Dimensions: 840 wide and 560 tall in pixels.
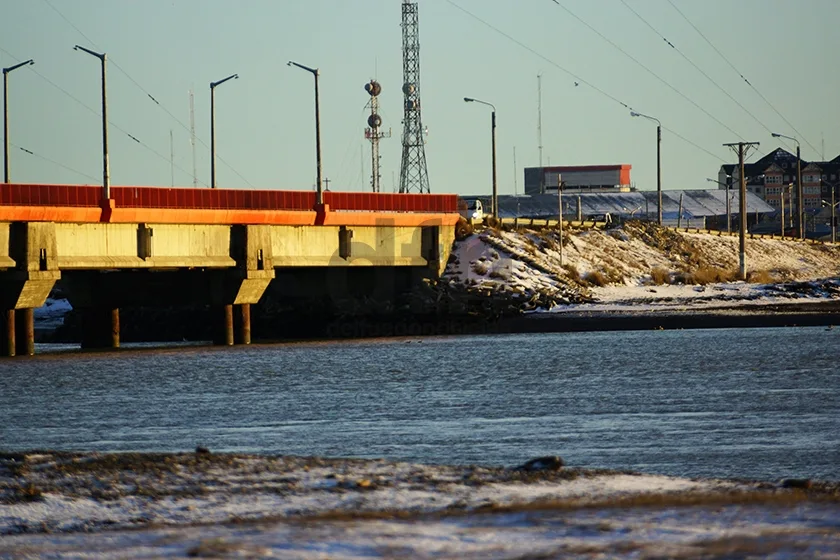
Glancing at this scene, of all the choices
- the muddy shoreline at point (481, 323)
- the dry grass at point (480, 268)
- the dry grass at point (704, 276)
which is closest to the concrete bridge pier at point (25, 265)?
the muddy shoreline at point (481, 323)

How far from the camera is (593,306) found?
219 ft

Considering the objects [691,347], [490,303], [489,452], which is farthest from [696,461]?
[490,303]

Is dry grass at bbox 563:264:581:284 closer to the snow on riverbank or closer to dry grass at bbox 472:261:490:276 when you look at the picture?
dry grass at bbox 472:261:490:276

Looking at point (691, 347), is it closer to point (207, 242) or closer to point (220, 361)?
point (220, 361)

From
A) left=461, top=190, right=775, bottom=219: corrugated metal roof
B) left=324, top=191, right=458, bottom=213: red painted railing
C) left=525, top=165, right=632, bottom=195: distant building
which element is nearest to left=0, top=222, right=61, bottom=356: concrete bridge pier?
left=324, top=191, right=458, bottom=213: red painted railing

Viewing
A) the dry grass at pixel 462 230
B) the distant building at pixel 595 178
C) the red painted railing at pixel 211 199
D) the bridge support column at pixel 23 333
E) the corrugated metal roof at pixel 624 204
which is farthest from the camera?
the distant building at pixel 595 178

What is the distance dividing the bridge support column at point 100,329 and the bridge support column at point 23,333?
22.7 ft

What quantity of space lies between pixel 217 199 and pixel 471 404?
2929 centimetres

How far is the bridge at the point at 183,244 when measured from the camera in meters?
48.5

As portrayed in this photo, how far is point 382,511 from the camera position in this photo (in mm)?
13398

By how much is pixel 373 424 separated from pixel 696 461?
781 cm

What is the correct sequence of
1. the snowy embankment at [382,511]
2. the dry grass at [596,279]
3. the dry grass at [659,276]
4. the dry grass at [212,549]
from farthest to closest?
1. the dry grass at [659,276]
2. the dry grass at [596,279]
3. the snowy embankment at [382,511]
4. the dry grass at [212,549]

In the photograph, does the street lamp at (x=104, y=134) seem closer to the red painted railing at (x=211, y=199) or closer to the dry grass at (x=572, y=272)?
the red painted railing at (x=211, y=199)

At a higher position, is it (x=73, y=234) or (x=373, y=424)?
(x=73, y=234)
